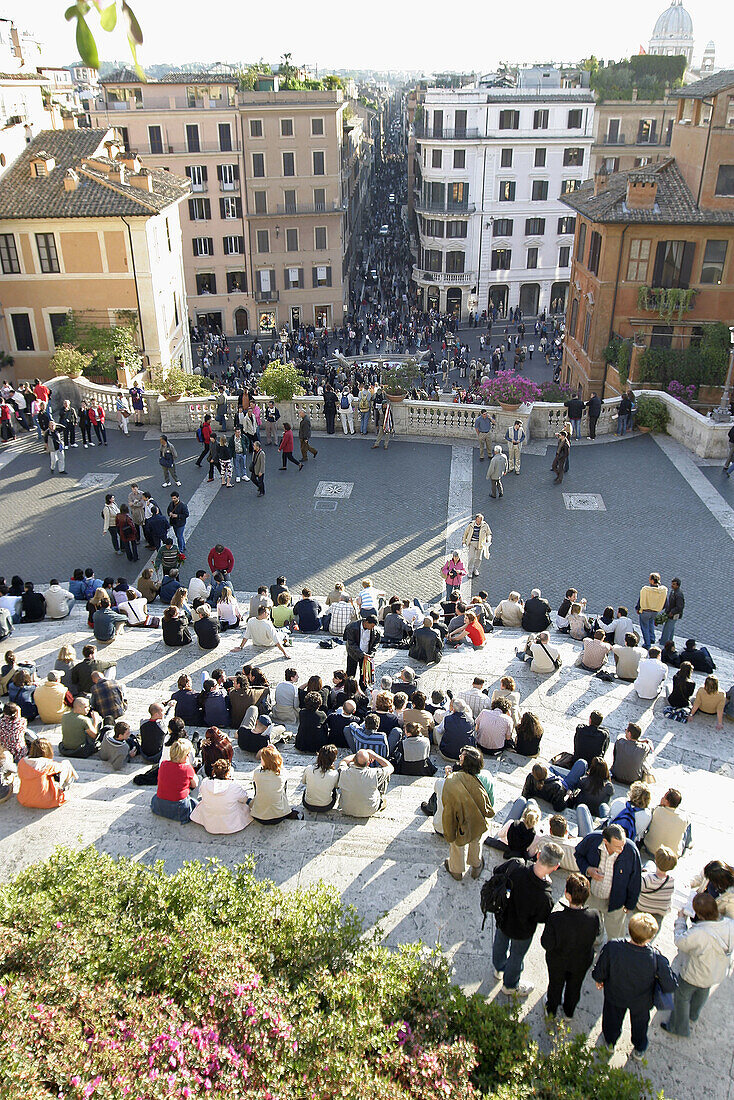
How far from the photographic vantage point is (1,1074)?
537cm

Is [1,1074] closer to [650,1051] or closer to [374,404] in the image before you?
[650,1051]

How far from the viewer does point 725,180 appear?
106 ft

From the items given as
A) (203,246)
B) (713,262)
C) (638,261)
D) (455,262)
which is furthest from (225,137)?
(713,262)

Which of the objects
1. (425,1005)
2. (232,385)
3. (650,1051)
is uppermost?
(425,1005)

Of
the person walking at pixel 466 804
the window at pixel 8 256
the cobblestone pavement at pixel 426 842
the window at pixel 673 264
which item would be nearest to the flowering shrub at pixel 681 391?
the window at pixel 673 264

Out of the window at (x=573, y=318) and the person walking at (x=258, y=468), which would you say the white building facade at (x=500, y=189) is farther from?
the person walking at (x=258, y=468)

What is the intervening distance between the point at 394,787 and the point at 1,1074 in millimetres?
5701

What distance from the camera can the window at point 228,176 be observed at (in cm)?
5816

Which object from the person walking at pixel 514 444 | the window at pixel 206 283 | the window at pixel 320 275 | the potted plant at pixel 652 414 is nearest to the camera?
the person walking at pixel 514 444

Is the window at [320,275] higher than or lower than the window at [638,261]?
lower

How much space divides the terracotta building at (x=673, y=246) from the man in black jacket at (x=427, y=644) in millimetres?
21009

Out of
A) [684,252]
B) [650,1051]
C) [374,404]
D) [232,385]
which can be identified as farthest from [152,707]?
[232,385]

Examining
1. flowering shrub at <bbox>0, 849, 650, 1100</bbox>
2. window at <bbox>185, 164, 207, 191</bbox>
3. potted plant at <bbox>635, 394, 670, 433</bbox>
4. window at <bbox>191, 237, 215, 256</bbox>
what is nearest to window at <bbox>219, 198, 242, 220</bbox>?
window at <bbox>185, 164, 207, 191</bbox>

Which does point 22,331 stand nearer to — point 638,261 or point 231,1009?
point 638,261
